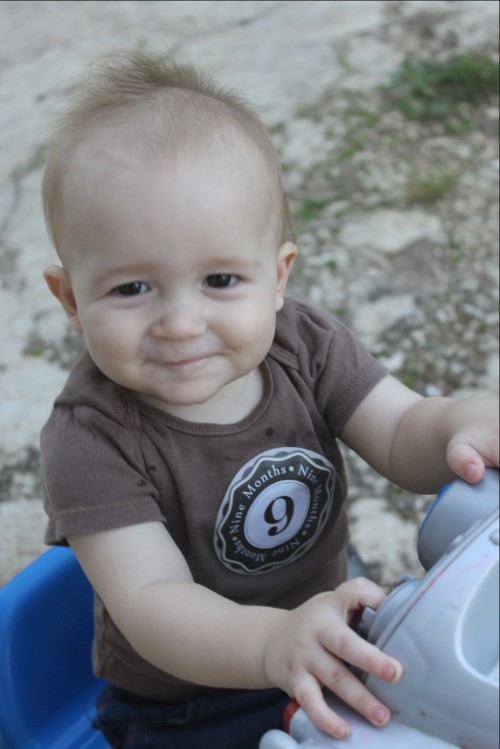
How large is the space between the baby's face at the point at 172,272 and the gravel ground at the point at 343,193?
560 millimetres

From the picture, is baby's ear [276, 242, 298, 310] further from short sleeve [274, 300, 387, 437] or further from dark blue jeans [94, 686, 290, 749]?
dark blue jeans [94, 686, 290, 749]

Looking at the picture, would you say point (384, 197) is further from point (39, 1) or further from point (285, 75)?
point (39, 1)

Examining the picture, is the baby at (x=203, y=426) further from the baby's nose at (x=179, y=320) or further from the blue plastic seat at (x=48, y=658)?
the blue plastic seat at (x=48, y=658)

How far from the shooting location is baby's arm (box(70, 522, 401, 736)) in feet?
1.81

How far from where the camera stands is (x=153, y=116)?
727 mm

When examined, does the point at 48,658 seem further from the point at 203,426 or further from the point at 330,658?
the point at 330,658

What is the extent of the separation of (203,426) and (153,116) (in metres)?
0.28

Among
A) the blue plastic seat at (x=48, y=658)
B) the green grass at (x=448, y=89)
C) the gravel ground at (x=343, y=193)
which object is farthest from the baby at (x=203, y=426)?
the green grass at (x=448, y=89)

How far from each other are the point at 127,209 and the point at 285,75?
6.41 feet

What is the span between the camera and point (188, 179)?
0.70m

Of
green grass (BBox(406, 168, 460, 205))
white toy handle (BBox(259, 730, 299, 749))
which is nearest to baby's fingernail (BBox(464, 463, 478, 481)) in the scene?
white toy handle (BBox(259, 730, 299, 749))

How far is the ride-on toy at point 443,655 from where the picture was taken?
0.49m

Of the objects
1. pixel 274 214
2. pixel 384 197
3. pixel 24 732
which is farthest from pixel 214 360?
pixel 384 197

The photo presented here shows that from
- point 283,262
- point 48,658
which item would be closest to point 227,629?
point 283,262
